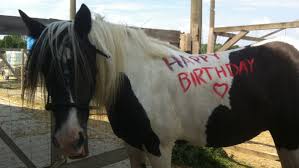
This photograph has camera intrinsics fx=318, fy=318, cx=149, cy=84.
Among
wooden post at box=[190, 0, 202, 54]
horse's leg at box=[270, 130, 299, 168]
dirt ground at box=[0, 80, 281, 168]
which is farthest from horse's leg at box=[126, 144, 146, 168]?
wooden post at box=[190, 0, 202, 54]

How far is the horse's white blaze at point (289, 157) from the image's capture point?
97.7 inches

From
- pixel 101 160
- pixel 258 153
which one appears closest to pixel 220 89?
pixel 101 160

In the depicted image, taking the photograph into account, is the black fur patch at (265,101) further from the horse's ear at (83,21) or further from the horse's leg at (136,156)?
the horse's ear at (83,21)

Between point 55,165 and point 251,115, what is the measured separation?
2.00 meters

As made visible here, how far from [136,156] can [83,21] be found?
127 centimetres

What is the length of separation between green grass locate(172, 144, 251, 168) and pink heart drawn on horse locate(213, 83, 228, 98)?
2528mm

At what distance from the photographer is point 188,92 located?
235 cm

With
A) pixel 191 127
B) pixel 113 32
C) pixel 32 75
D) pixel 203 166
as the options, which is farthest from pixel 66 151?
pixel 203 166

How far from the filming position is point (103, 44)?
1996 millimetres

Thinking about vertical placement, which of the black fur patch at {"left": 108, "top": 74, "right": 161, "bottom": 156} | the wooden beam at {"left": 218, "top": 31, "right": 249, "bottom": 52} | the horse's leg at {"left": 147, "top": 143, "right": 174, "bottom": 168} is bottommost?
the horse's leg at {"left": 147, "top": 143, "right": 174, "bottom": 168}

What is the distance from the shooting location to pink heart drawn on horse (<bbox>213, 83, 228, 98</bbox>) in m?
2.38

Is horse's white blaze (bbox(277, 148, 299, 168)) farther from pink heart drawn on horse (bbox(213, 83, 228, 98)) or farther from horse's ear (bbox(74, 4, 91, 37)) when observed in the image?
horse's ear (bbox(74, 4, 91, 37))

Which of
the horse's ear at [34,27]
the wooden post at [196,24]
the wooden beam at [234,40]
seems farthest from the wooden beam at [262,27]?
the horse's ear at [34,27]

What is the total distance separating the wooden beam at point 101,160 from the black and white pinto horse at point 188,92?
1.63 metres
